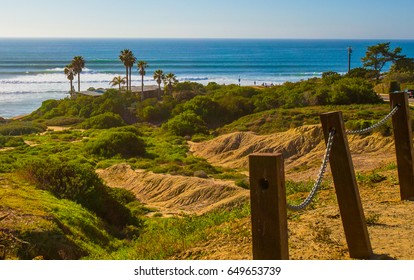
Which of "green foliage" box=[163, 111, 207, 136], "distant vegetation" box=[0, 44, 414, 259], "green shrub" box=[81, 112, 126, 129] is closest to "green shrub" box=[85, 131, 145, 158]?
"distant vegetation" box=[0, 44, 414, 259]

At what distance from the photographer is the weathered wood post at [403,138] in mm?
8383

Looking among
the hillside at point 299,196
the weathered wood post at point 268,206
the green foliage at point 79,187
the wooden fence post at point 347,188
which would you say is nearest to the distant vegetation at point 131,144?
the green foliage at point 79,187

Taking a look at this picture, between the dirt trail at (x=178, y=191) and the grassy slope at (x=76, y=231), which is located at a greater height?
the grassy slope at (x=76, y=231)

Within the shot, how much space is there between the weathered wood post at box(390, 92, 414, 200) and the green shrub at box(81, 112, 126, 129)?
43.8m

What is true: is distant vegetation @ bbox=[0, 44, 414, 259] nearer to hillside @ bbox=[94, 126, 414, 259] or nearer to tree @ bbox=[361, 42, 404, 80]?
tree @ bbox=[361, 42, 404, 80]

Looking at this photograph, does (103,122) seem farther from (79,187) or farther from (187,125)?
(79,187)

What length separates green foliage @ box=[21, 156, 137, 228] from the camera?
752 inches

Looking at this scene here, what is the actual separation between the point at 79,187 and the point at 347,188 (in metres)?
14.5

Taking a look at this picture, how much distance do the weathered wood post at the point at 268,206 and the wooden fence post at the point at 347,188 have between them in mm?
1485

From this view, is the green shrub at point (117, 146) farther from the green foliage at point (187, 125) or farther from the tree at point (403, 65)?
the tree at point (403, 65)

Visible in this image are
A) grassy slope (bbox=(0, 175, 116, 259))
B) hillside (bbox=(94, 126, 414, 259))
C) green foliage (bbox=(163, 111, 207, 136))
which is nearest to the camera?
hillside (bbox=(94, 126, 414, 259))
